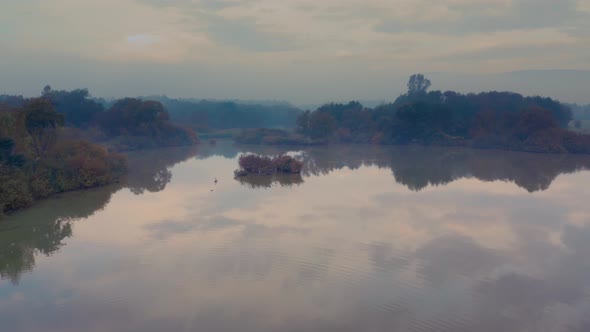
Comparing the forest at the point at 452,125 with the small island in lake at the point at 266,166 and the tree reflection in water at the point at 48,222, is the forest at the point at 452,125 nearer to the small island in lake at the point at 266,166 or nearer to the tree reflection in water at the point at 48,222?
the small island in lake at the point at 266,166

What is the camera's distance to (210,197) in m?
24.8

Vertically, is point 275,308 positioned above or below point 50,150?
below

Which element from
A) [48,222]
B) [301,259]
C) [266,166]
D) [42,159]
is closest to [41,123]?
[42,159]

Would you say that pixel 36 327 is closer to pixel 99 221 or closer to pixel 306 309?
pixel 306 309

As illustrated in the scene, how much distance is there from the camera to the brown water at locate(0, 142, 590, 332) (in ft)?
35.1

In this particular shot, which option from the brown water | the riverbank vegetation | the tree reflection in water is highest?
the riverbank vegetation

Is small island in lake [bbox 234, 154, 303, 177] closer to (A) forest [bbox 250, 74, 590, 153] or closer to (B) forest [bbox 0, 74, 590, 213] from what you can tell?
(B) forest [bbox 0, 74, 590, 213]

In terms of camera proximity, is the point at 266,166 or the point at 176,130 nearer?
the point at 266,166

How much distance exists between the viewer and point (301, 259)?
14.5m

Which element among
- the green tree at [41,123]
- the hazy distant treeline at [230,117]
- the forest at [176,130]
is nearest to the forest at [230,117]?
the hazy distant treeline at [230,117]

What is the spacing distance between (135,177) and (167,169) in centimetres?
468

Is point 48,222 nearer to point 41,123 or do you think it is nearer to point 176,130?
point 41,123

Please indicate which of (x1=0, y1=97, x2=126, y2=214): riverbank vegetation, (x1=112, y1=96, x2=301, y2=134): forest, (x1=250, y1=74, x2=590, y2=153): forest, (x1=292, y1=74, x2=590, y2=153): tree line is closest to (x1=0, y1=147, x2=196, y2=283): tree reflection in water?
(x1=0, y1=97, x2=126, y2=214): riverbank vegetation

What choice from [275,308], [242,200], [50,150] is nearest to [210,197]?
[242,200]
